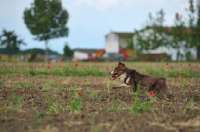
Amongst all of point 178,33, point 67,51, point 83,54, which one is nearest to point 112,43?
point 67,51

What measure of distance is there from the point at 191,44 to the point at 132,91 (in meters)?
41.2

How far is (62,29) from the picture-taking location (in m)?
65.4

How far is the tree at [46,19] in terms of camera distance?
6326 centimetres

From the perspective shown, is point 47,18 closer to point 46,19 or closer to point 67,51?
point 46,19

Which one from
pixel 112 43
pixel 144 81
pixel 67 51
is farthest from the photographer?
pixel 112 43

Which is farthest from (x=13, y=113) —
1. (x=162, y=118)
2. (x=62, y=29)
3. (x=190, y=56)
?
(x=62, y=29)

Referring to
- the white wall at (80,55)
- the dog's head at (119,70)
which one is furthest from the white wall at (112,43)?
the dog's head at (119,70)

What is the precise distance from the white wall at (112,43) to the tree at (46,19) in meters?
16.9

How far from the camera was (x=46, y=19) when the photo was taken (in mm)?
62094

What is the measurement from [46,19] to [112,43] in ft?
74.6

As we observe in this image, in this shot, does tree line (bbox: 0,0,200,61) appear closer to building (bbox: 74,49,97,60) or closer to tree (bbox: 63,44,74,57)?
tree (bbox: 63,44,74,57)

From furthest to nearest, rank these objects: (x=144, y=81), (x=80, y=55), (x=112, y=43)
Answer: (x=80, y=55) < (x=112, y=43) < (x=144, y=81)

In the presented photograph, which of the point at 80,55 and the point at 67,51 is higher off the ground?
the point at 67,51

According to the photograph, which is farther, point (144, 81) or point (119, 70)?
point (119, 70)
